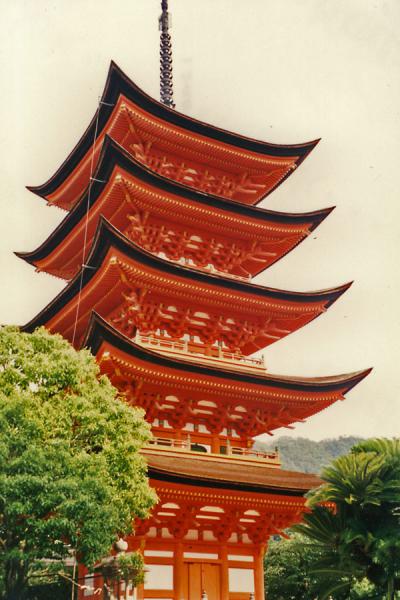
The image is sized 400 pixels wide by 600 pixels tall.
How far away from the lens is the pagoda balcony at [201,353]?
22.4m

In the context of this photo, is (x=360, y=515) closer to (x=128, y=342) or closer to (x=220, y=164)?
(x=128, y=342)

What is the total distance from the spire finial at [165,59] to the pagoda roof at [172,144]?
6.22 m

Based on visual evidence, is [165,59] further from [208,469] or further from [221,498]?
[221,498]

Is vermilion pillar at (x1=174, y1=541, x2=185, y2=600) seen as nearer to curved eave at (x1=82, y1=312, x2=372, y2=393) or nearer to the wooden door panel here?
the wooden door panel

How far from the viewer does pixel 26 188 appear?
105 ft

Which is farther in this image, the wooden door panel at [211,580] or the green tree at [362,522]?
the wooden door panel at [211,580]

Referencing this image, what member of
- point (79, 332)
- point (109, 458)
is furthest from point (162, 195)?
point (109, 458)

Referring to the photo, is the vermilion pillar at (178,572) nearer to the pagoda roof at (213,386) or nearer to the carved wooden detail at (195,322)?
the pagoda roof at (213,386)

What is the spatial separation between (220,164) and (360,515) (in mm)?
17671

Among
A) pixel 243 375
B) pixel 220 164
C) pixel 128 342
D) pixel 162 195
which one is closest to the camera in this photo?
pixel 128 342

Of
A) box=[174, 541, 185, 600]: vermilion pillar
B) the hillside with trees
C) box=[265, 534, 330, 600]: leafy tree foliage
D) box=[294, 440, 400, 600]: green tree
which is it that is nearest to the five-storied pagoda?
box=[174, 541, 185, 600]: vermilion pillar

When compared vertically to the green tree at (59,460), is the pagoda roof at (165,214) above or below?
above

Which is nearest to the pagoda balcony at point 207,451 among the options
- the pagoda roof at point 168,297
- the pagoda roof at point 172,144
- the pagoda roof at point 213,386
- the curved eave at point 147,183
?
the pagoda roof at point 213,386

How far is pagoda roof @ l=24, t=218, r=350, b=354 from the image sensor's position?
22.1 metres
